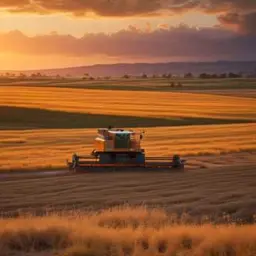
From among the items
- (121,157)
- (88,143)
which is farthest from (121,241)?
(88,143)

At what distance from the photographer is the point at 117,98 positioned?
106 meters

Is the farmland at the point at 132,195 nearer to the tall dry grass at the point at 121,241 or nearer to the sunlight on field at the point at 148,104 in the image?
the tall dry grass at the point at 121,241

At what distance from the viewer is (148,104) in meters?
94.6

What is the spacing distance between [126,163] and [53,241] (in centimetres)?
2019

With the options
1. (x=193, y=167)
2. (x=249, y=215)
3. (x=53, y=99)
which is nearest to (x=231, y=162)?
(x=193, y=167)

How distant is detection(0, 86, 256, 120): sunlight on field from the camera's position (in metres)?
80.0

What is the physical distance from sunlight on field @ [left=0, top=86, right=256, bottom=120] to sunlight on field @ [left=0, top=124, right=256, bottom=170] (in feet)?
61.0

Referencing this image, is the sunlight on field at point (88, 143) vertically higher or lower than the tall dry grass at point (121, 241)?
lower

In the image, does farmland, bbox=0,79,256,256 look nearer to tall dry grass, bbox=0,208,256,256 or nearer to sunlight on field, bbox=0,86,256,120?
tall dry grass, bbox=0,208,256,256

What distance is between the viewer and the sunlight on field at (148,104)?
8000 centimetres

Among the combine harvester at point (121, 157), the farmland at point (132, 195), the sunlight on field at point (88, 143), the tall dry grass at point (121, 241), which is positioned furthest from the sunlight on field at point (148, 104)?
the tall dry grass at point (121, 241)

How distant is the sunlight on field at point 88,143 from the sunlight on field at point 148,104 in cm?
1859

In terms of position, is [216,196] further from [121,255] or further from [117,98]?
[117,98]

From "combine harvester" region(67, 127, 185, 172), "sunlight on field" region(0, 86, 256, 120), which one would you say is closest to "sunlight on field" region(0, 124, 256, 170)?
"combine harvester" region(67, 127, 185, 172)
